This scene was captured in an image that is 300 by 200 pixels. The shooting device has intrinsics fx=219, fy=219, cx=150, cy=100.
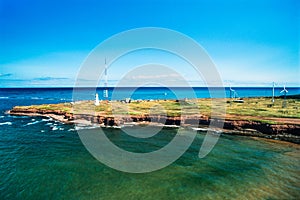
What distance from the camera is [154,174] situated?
81.7ft

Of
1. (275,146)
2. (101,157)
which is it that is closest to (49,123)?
(101,157)

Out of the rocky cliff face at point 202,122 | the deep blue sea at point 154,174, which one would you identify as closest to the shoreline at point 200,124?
the rocky cliff face at point 202,122

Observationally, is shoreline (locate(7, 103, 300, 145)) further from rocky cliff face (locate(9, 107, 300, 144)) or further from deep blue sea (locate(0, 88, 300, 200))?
deep blue sea (locate(0, 88, 300, 200))

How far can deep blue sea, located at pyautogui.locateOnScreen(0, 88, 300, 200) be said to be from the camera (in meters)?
20.6

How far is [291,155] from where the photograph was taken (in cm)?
3105

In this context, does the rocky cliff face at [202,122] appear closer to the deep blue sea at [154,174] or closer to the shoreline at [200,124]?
the shoreline at [200,124]

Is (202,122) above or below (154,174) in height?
above

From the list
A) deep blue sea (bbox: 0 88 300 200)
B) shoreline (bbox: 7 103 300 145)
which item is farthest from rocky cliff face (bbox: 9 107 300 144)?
deep blue sea (bbox: 0 88 300 200)

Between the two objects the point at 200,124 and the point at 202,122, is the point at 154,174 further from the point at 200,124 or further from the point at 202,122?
the point at 202,122

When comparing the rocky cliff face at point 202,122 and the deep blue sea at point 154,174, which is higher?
the rocky cliff face at point 202,122

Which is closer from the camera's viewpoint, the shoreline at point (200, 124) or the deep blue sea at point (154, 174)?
the deep blue sea at point (154, 174)

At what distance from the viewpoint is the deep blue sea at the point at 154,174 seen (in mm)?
20625

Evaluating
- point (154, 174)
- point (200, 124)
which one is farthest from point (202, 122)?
point (154, 174)

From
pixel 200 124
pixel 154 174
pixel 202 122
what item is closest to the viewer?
pixel 154 174
